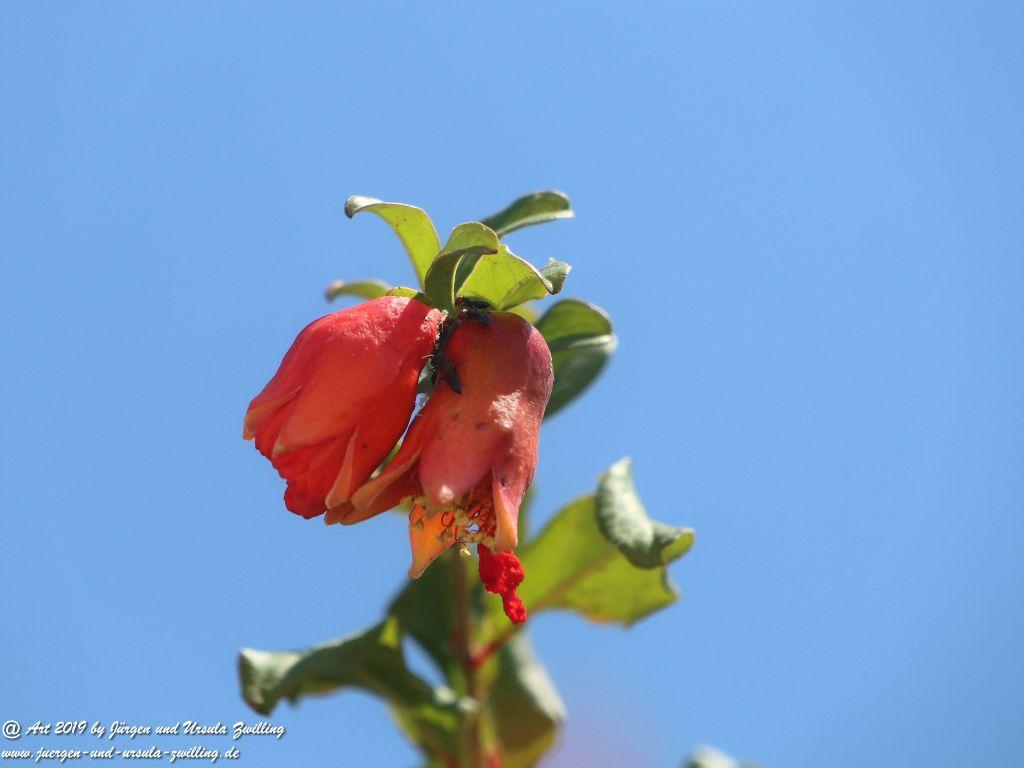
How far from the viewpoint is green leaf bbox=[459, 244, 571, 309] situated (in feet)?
4.69

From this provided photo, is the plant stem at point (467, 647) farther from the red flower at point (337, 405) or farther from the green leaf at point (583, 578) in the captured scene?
the red flower at point (337, 405)

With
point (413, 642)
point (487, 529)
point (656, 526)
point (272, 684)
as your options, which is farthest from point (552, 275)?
point (413, 642)

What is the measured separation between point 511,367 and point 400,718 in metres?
1.16

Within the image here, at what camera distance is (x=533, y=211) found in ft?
5.58

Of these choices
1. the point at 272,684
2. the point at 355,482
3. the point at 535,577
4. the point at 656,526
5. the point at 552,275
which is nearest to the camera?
the point at 355,482

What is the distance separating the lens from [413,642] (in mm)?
2270

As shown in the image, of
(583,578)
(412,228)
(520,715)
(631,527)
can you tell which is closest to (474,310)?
(412,228)

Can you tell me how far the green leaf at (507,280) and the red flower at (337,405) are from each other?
0.14 metres

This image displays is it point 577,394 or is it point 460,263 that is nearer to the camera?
point 460,263

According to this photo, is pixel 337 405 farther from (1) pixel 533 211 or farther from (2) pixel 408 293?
(1) pixel 533 211

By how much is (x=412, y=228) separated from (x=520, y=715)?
1163 mm

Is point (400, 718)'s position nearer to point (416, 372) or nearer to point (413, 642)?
point (413, 642)

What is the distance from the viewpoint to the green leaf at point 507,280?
1.43 metres

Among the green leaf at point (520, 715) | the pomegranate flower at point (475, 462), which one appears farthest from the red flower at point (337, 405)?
the green leaf at point (520, 715)
